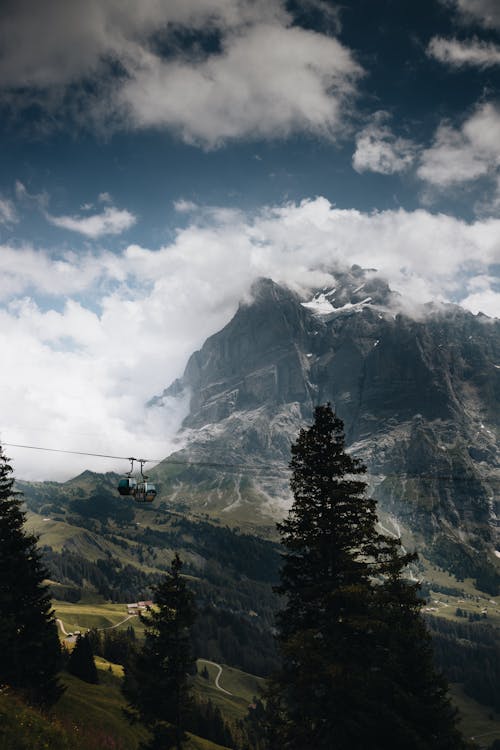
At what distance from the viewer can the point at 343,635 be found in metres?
21.2

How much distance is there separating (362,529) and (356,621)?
12.8 ft

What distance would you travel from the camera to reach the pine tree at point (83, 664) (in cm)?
7069

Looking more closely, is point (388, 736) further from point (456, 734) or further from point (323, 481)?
point (323, 481)

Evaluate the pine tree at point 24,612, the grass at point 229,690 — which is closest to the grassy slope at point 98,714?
the pine tree at point 24,612

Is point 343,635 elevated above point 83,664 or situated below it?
above

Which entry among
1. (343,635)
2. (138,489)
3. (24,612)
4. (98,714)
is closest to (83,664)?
(98,714)

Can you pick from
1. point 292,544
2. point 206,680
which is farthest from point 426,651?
point 206,680

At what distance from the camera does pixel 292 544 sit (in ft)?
74.2

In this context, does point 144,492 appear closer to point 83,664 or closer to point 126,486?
point 126,486

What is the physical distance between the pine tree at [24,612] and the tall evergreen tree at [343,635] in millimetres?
19634

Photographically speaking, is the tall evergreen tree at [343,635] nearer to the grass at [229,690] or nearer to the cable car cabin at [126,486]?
the cable car cabin at [126,486]

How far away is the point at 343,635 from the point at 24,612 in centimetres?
2431

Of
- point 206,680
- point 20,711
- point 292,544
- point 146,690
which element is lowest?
point 206,680

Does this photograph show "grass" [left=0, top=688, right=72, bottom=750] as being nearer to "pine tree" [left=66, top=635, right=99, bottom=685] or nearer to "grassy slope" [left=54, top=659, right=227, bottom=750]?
"grassy slope" [left=54, top=659, right=227, bottom=750]
